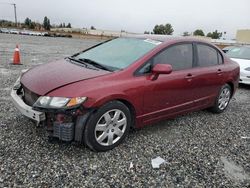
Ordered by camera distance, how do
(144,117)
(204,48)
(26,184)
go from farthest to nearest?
(204,48)
(144,117)
(26,184)

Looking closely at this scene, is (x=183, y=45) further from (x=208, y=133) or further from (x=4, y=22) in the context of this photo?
(x=4, y=22)

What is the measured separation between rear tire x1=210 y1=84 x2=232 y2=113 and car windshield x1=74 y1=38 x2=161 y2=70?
81.9 inches

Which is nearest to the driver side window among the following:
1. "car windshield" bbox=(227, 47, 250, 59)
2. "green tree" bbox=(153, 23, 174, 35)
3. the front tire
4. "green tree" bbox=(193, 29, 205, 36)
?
the front tire

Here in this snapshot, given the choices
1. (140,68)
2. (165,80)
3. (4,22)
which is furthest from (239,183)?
(4,22)

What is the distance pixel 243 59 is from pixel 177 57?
5481 millimetres

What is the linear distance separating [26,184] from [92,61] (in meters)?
2.01

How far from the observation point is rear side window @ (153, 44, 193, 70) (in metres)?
3.75

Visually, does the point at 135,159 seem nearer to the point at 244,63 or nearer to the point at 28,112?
the point at 28,112

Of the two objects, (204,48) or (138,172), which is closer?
(138,172)

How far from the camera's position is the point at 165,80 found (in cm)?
370

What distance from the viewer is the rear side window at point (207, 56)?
4461mm

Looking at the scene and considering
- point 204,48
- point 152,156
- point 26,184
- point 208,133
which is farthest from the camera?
point 204,48

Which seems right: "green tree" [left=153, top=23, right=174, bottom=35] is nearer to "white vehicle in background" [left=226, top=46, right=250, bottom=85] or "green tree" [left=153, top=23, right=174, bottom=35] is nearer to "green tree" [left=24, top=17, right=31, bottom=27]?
"green tree" [left=24, top=17, right=31, bottom=27]

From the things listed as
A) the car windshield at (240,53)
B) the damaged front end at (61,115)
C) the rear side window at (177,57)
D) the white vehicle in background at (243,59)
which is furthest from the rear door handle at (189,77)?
the car windshield at (240,53)
